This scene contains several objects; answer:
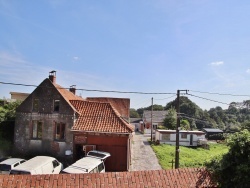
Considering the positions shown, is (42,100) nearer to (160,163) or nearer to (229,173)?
(160,163)

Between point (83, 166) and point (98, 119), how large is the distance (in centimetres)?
824

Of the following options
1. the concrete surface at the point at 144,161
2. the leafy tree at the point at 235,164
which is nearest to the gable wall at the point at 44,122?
the concrete surface at the point at 144,161

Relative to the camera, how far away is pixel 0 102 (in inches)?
1344

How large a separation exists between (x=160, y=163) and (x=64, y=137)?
9336 millimetres

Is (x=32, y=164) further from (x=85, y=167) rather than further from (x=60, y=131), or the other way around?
(x=60, y=131)

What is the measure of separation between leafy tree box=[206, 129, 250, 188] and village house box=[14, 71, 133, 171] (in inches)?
525

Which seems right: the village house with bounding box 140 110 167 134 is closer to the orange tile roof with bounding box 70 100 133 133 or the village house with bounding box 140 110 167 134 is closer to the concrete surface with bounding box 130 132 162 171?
the concrete surface with bounding box 130 132 162 171

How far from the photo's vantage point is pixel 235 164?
33.3 feet

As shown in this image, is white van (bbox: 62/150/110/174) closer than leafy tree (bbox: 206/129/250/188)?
No

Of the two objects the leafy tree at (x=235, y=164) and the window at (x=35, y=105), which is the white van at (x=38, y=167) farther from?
the leafy tree at (x=235, y=164)

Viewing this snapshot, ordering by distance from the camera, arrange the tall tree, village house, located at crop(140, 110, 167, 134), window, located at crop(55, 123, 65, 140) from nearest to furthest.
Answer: window, located at crop(55, 123, 65, 140) → the tall tree → village house, located at crop(140, 110, 167, 134)

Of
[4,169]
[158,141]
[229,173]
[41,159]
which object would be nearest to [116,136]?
[41,159]

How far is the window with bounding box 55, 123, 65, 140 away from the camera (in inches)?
966

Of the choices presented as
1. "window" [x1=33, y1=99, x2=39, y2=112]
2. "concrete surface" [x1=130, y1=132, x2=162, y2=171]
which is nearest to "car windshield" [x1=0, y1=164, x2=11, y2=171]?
"window" [x1=33, y1=99, x2=39, y2=112]
